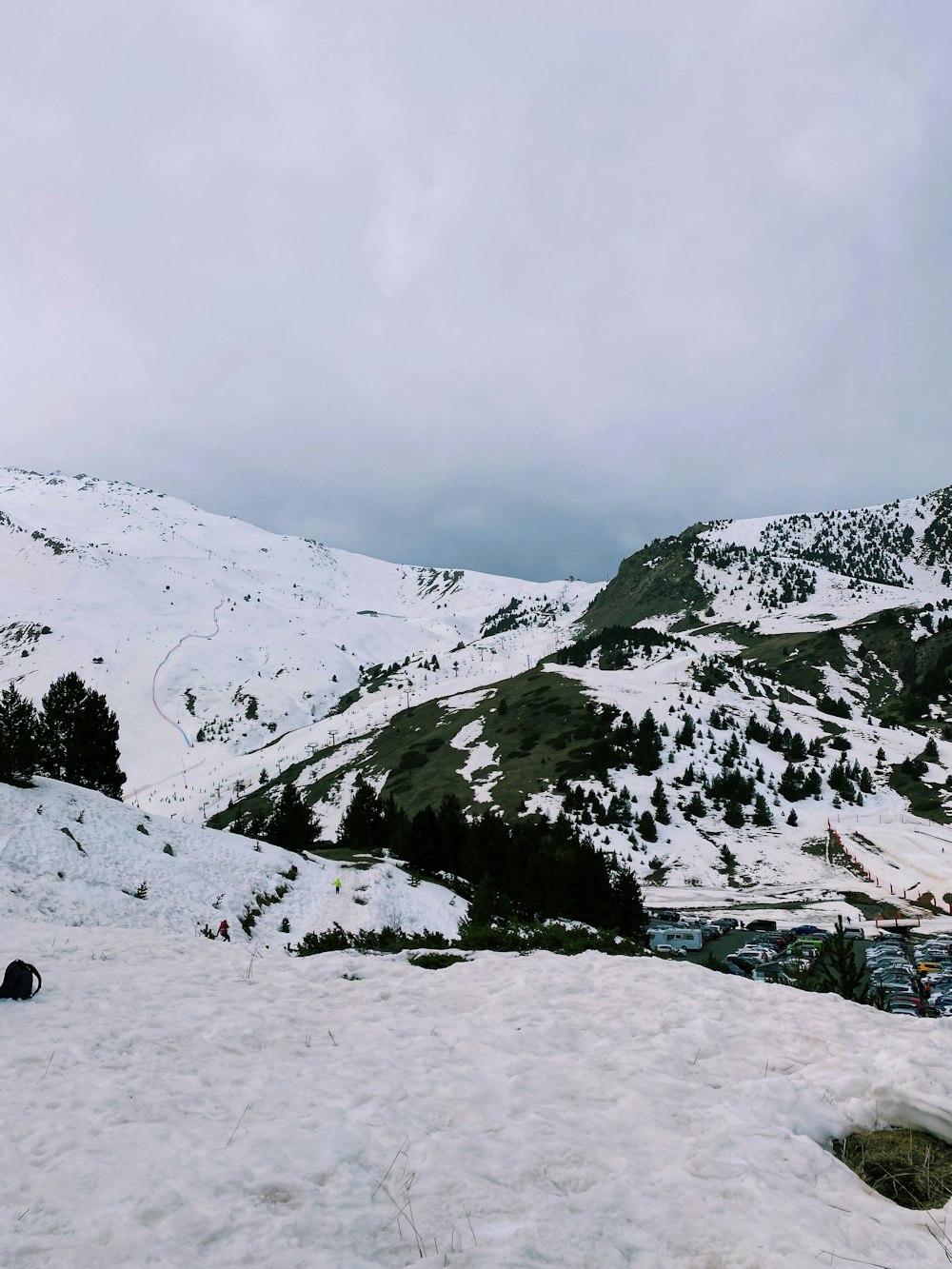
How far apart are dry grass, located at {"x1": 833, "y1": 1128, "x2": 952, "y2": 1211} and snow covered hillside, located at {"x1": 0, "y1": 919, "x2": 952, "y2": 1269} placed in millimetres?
233

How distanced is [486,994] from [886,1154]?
7.29 metres

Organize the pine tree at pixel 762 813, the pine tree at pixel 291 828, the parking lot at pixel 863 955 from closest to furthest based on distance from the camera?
the parking lot at pixel 863 955
the pine tree at pixel 291 828
the pine tree at pixel 762 813

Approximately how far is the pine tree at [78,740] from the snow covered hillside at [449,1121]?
39111 mm

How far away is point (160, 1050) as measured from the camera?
903 cm

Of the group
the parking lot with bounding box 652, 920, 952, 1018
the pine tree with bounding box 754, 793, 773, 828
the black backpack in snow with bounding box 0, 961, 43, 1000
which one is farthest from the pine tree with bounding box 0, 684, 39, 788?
the pine tree with bounding box 754, 793, 773, 828

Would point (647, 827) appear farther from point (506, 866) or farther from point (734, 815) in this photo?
point (506, 866)

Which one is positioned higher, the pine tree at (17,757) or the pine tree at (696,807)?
the pine tree at (17,757)

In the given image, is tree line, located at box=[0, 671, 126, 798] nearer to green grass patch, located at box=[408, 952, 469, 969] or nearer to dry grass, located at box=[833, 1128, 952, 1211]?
green grass patch, located at box=[408, 952, 469, 969]

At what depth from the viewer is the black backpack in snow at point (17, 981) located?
400 inches

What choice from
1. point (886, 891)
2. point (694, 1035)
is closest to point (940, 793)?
point (886, 891)

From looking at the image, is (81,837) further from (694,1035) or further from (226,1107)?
(694,1035)

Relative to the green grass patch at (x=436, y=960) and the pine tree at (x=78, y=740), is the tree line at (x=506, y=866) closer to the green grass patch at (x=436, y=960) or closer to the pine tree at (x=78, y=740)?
the green grass patch at (x=436, y=960)

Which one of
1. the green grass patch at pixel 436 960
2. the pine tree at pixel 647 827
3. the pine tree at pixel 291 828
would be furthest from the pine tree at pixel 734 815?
the green grass patch at pixel 436 960

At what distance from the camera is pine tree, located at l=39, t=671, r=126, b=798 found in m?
45.2
